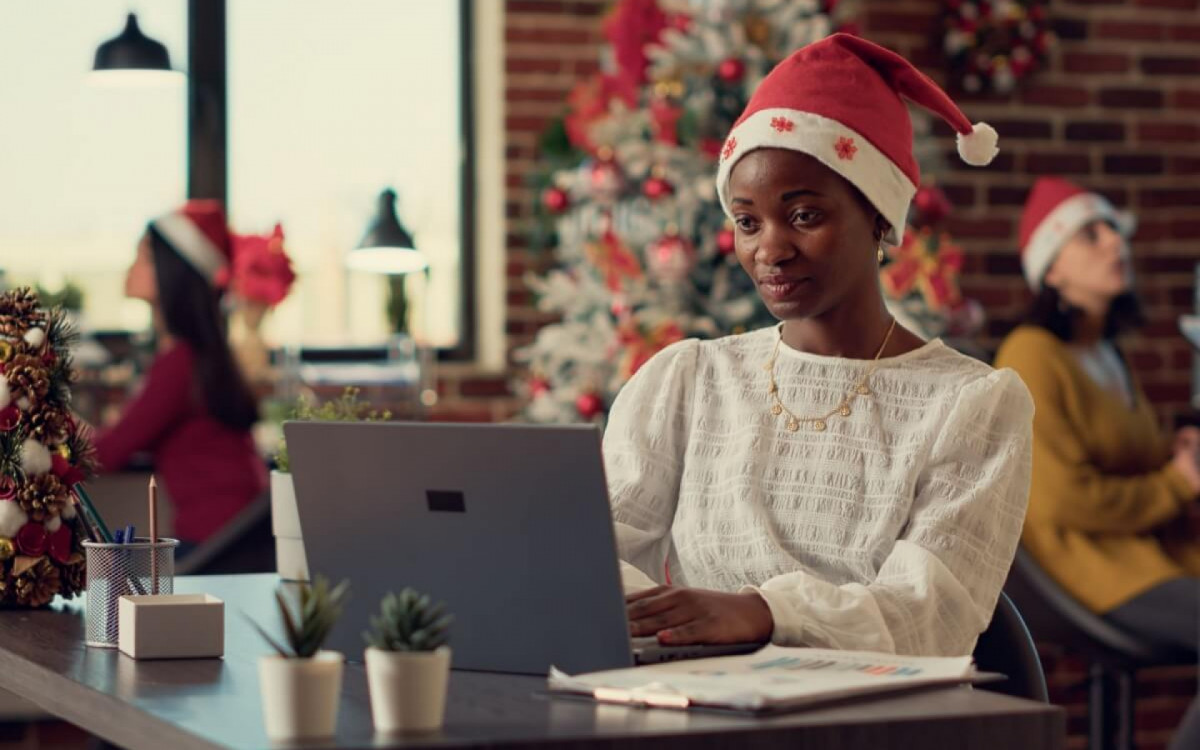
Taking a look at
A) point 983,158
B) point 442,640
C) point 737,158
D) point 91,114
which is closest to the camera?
point 442,640

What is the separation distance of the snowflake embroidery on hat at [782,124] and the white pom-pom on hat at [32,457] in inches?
33.5

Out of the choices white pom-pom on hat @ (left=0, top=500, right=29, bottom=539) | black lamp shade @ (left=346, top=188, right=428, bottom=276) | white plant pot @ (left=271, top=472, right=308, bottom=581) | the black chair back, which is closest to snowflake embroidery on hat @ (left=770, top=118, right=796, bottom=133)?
the black chair back

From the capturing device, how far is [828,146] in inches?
69.2

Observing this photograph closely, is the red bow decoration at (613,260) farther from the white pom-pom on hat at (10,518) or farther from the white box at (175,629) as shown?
the white box at (175,629)

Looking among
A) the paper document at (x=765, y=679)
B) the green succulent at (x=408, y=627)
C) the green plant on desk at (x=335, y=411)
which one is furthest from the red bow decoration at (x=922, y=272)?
the green succulent at (x=408, y=627)

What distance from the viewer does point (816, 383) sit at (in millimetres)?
1840

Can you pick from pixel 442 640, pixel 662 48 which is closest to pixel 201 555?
pixel 662 48

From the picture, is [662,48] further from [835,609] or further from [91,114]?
[835,609]

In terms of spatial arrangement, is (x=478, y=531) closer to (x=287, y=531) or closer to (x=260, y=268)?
(x=287, y=531)

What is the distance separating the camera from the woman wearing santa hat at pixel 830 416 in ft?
5.47

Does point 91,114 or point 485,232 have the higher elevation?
point 91,114

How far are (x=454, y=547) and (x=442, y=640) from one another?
10.5 inches

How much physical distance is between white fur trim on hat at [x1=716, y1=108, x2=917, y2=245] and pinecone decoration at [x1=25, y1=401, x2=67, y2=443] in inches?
30.3

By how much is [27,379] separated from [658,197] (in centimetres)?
247
